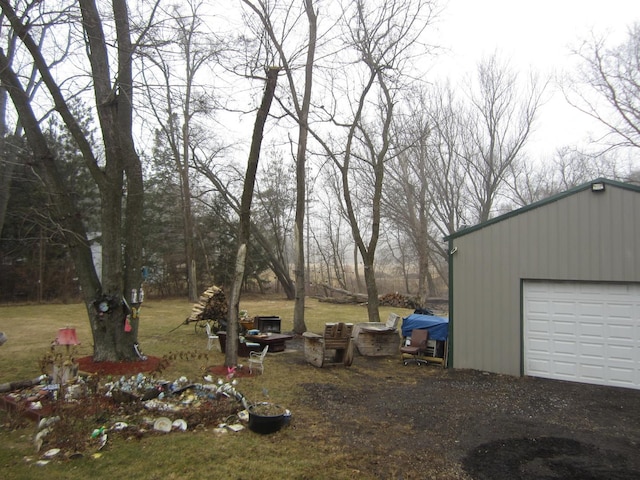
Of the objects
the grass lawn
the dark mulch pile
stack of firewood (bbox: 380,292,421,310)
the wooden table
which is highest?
stack of firewood (bbox: 380,292,421,310)

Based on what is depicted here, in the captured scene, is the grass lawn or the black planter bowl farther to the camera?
the black planter bowl

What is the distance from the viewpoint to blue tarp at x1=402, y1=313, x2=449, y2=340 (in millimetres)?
9906

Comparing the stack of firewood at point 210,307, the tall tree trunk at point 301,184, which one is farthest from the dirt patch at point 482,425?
the stack of firewood at point 210,307

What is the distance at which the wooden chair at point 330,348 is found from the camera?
9.39m

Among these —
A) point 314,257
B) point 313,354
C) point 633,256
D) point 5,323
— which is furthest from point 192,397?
point 314,257

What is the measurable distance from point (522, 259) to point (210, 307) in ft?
27.1

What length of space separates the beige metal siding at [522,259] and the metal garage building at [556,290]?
18 millimetres

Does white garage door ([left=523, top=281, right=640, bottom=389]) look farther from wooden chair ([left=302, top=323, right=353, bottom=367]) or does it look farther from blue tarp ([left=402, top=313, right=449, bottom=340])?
wooden chair ([left=302, top=323, right=353, bottom=367])

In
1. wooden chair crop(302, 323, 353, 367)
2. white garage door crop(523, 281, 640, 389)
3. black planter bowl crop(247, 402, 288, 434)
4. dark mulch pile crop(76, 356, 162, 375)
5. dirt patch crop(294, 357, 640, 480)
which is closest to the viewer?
dirt patch crop(294, 357, 640, 480)

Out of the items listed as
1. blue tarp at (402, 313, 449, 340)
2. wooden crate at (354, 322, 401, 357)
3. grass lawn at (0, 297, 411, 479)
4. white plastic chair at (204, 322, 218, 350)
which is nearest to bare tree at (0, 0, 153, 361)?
grass lawn at (0, 297, 411, 479)

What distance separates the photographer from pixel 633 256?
796 cm

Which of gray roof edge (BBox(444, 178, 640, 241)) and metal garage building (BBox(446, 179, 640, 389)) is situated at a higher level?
gray roof edge (BBox(444, 178, 640, 241))

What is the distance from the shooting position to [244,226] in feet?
27.9

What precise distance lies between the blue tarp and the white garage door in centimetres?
171
